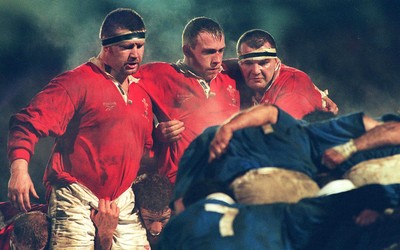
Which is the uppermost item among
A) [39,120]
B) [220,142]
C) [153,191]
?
[39,120]

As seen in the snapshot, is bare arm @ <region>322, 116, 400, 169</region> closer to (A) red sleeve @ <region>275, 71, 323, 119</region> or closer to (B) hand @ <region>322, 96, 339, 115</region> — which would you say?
(A) red sleeve @ <region>275, 71, 323, 119</region>

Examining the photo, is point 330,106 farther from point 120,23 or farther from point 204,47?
point 120,23

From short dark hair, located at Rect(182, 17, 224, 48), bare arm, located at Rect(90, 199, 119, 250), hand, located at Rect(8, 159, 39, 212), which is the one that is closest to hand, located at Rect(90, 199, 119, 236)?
bare arm, located at Rect(90, 199, 119, 250)

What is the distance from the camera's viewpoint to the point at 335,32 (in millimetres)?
8039

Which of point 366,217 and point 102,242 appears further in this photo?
point 102,242

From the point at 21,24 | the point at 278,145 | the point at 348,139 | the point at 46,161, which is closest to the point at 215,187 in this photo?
the point at 278,145

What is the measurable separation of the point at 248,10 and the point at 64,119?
7.39 ft

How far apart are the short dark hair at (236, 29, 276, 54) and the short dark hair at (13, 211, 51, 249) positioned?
7.28 feet

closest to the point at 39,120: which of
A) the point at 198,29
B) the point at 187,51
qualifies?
the point at 187,51

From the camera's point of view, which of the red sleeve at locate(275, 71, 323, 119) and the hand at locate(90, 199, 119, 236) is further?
the red sleeve at locate(275, 71, 323, 119)

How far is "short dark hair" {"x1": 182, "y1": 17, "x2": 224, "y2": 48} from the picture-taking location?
7023 millimetres

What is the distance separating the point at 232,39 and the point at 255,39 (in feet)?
2.05

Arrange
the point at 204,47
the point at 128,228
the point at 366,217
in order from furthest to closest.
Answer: the point at 204,47, the point at 128,228, the point at 366,217

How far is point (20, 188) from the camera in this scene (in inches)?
241
